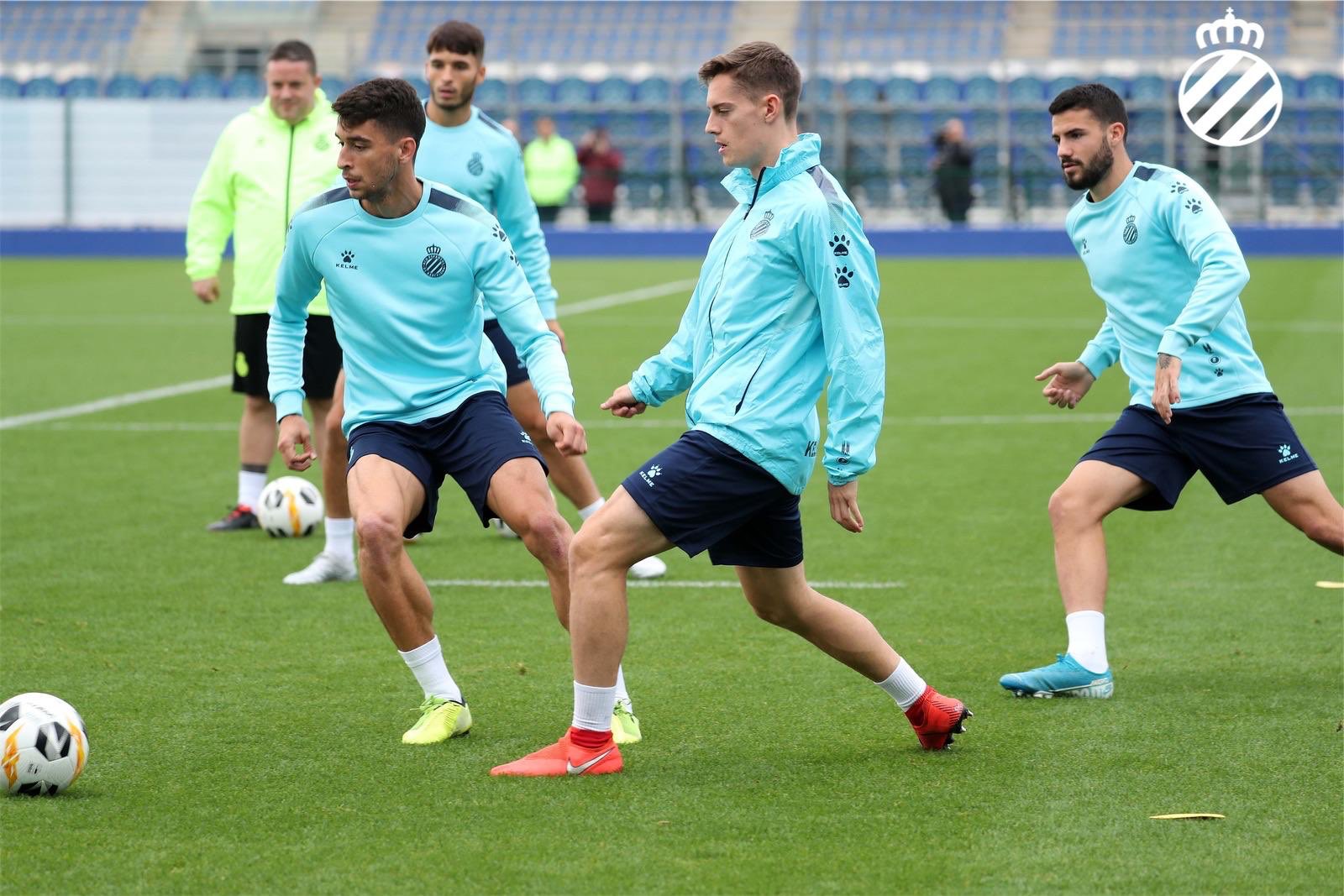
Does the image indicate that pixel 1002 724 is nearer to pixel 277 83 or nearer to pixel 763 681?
pixel 763 681

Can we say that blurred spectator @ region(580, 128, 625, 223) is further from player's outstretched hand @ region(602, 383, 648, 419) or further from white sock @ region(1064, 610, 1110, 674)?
player's outstretched hand @ region(602, 383, 648, 419)

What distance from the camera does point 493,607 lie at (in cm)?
730

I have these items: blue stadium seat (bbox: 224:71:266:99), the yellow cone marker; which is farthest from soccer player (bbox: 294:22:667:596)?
blue stadium seat (bbox: 224:71:266:99)

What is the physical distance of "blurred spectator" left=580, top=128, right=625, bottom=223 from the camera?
31.1 metres

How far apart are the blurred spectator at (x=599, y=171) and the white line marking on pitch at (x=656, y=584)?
23.8 meters

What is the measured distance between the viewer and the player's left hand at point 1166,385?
5.32 m

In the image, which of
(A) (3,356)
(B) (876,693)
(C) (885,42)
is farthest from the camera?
(C) (885,42)

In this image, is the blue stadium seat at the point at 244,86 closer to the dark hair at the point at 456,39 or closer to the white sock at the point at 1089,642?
the dark hair at the point at 456,39

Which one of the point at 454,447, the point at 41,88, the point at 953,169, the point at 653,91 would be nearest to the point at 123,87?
the point at 41,88

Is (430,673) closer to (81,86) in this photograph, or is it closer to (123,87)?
(123,87)

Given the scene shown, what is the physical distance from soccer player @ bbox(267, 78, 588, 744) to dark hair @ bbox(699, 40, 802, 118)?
96 cm

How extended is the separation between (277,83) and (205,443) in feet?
12.7

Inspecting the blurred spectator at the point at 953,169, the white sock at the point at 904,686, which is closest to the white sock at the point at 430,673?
the white sock at the point at 904,686

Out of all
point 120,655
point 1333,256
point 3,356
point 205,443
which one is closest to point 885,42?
point 1333,256
